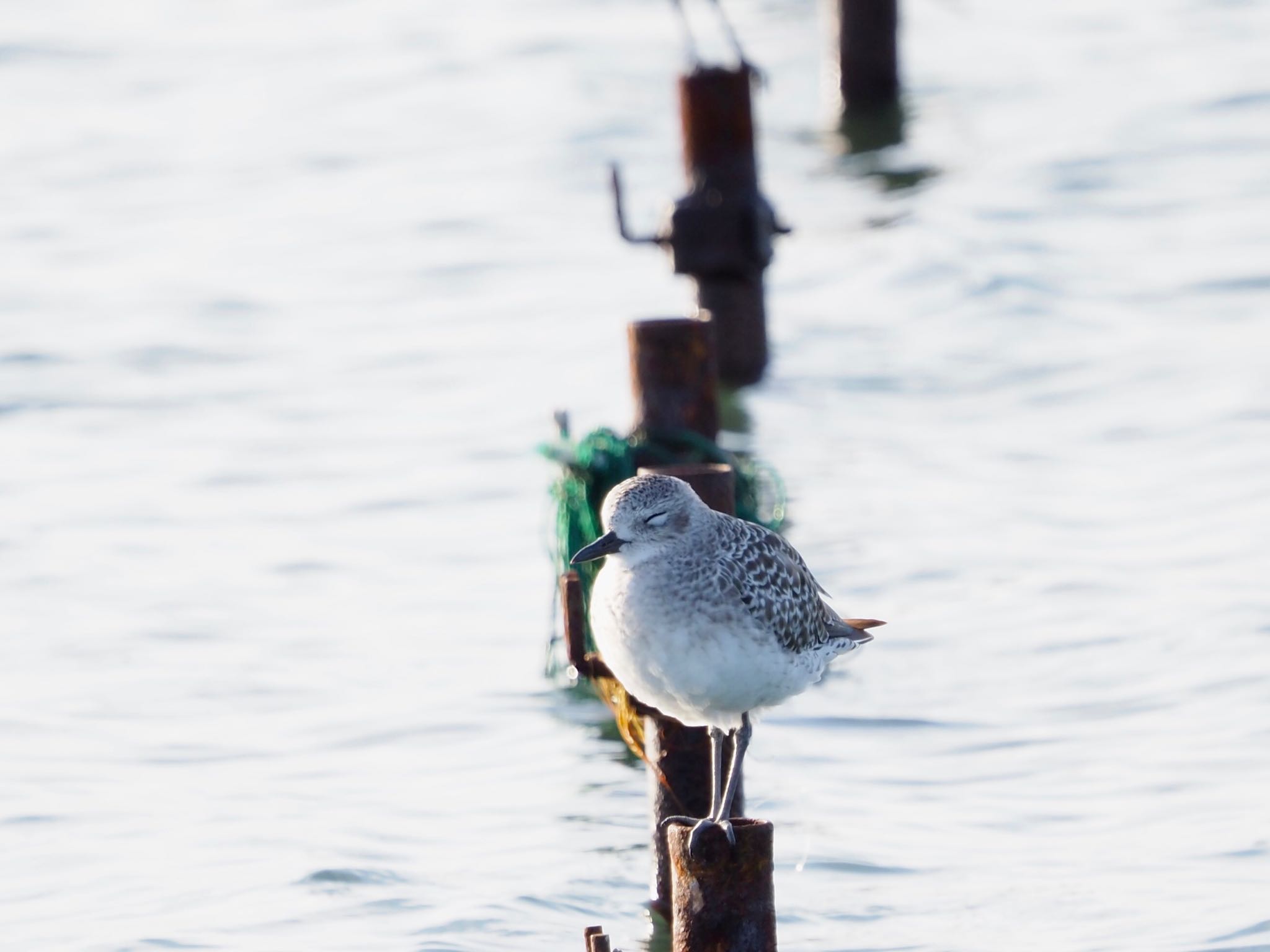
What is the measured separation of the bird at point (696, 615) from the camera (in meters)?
5.04

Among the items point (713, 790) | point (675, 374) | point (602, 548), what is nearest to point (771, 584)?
point (602, 548)

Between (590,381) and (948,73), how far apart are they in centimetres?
950

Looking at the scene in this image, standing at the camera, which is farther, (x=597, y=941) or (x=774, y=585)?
(x=774, y=585)

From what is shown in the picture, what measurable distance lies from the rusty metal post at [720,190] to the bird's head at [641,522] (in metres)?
6.41

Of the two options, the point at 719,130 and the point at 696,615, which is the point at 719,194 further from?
the point at 696,615

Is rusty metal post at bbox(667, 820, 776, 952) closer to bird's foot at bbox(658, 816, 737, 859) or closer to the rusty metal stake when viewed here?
bird's foot at bbox(658, 816, 737, 859)

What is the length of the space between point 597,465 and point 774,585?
2667 millimetres

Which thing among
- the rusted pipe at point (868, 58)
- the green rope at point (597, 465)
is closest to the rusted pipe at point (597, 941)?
the green rope at point (597, 465)

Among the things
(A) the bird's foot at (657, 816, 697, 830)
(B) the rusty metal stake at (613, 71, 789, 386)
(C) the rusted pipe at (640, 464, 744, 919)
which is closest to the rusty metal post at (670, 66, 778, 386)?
(B) the rusty metal stake at (613, 71, 789, 386)

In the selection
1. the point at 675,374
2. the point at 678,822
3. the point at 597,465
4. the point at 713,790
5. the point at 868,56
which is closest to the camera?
the point at 713,790

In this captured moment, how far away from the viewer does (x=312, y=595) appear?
33.4ft

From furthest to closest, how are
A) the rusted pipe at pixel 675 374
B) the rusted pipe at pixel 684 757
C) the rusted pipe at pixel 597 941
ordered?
1. the rusted pipe at pixel 675 374
2. the rusted pipe at pixel 684 757
3. the rusted pipe at pixel 597 941

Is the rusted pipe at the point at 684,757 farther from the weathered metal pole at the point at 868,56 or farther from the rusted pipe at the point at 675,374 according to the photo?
the weathered metal pole at the point at 868,56

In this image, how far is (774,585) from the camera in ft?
17.6
